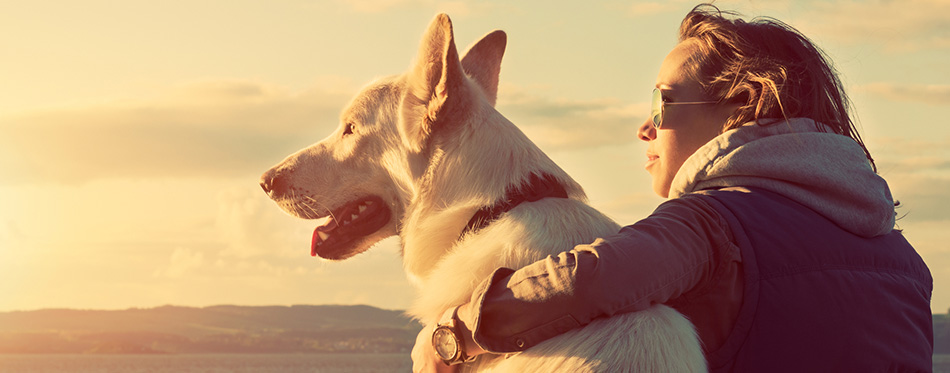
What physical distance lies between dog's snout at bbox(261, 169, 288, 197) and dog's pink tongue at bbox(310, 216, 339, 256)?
32cm

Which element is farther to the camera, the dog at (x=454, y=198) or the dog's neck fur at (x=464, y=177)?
the dog's neck fur at (x=464, y=177)

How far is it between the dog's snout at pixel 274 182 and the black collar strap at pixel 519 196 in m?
1.40

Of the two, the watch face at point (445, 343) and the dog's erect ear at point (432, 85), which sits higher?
the dog's erect ear at point (432, 85)

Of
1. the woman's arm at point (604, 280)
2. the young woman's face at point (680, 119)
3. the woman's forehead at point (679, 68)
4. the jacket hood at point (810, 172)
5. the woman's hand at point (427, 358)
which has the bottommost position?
the woman's hand at point (427, 358)

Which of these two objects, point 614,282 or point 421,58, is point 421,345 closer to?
point 614,282

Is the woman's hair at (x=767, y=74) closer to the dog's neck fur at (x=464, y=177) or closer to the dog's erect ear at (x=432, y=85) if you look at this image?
the dog's neck fur at (x=464, y=177)

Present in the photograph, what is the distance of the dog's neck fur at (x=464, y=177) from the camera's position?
365cm

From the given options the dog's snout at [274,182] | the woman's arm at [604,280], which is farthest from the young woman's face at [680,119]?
the dog's snout at [274,182]

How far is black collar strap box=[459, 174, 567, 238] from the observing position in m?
3.58

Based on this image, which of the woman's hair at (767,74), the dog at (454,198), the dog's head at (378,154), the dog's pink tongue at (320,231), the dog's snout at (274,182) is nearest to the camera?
the dog at (454,198)

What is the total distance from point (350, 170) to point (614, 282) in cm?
205

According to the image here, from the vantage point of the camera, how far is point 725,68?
3646 millimetres

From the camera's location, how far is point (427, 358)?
328 cm

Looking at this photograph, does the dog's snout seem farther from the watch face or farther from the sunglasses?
the sunglasses
